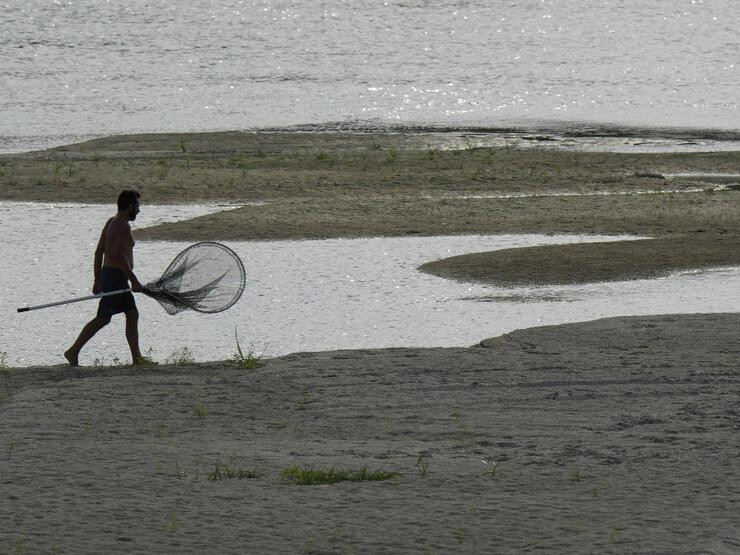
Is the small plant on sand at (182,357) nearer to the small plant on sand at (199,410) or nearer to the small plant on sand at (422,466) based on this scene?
the small plant on sand at (199,410)

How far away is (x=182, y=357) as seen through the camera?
12562 mm

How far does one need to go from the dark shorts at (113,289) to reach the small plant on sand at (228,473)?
12.8 feet

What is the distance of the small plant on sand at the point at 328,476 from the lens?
816 centimetres

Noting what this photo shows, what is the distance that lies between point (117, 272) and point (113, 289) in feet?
0.52

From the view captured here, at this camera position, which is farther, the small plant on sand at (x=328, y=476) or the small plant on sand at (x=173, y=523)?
the small plant on sand at (x=328, y=476)

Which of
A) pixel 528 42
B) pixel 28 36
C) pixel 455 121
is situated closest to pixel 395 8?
pixel 528 42

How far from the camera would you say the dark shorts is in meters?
11.9

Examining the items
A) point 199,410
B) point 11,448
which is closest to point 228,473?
point 11,448

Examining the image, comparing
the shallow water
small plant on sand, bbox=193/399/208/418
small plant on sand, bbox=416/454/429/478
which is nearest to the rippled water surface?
the shallow water

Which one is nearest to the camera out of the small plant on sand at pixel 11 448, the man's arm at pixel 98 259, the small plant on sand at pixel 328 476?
the small plant on sand at pixel 328 476

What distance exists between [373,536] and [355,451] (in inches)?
70.2

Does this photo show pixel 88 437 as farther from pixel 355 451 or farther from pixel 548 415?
pixel 548 415

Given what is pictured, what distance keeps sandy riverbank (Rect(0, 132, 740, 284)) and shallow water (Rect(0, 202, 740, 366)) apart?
798 mm

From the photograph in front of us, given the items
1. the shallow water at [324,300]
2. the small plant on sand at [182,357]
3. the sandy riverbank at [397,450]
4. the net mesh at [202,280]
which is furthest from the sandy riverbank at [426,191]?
the sandy riverbank at [397,450]
